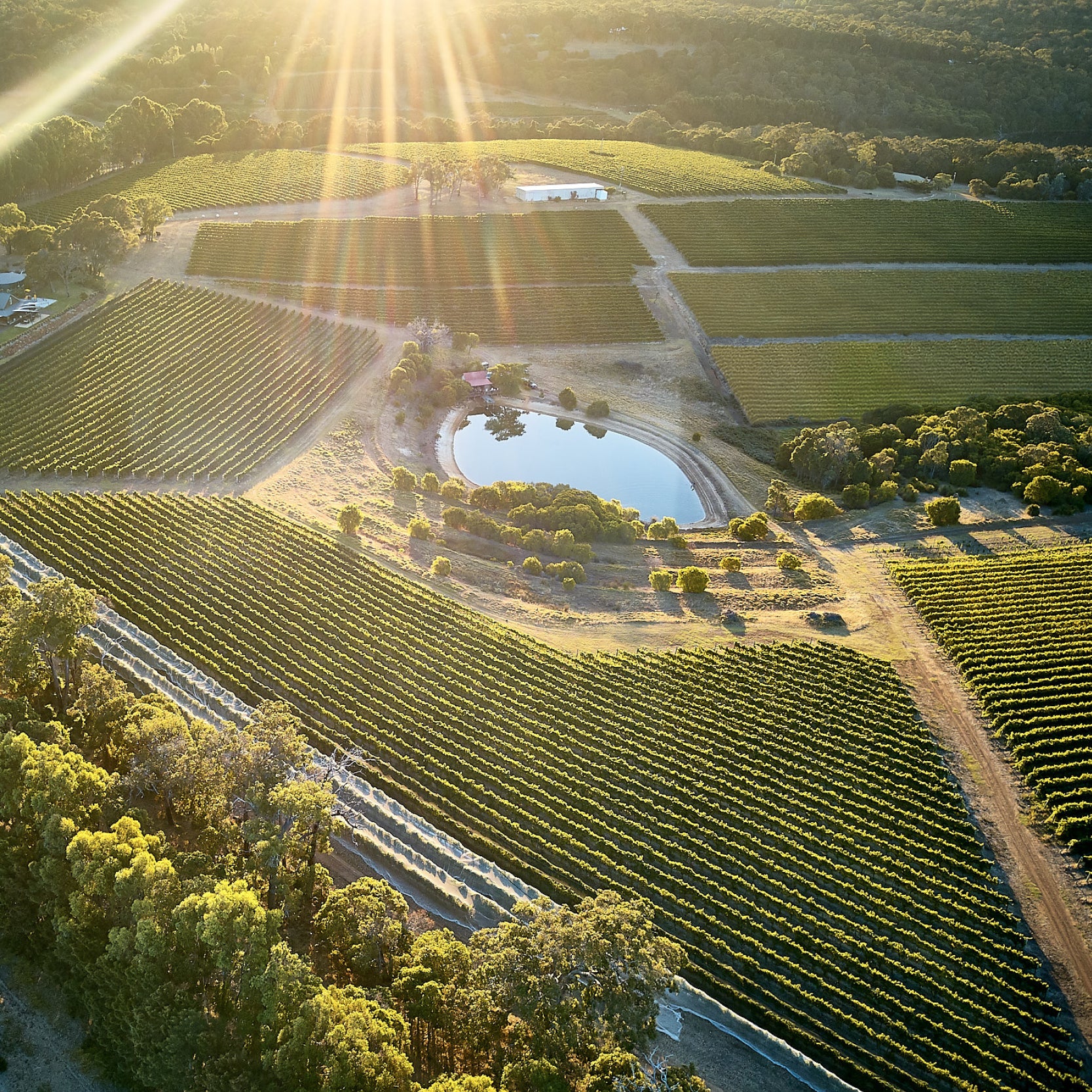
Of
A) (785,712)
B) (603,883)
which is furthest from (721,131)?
(603,883)

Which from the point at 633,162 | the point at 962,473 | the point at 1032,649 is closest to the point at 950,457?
the point at 962,473

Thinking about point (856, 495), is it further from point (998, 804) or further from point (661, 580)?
point (998, 804)

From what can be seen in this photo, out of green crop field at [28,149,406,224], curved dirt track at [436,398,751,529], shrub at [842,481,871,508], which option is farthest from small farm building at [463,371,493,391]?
green crop field at [28,149,406,224]

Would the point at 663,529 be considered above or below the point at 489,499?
below

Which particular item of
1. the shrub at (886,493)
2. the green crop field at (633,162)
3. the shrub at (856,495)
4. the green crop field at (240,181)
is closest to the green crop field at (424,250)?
the green crop field at (240,181)

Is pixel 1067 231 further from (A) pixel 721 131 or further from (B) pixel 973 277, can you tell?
(A) pixel 721 131

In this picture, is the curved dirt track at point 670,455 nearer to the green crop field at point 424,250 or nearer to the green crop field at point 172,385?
the green crop field at point 172,385

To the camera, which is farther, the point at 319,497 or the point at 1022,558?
the point at 319,497
